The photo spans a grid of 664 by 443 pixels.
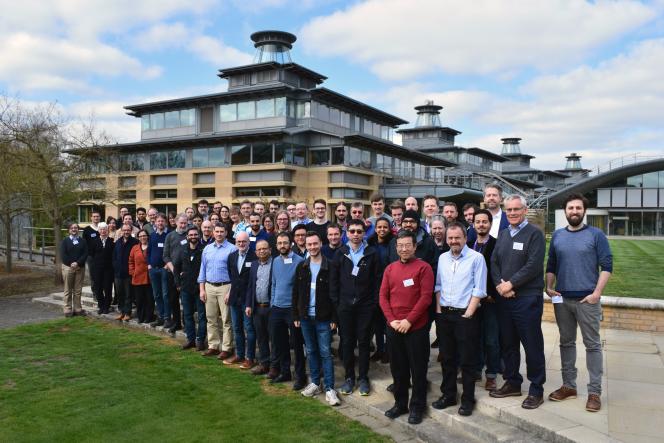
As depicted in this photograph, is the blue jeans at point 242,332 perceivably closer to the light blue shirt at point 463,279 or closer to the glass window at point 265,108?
the light blue shirt at point 463,279

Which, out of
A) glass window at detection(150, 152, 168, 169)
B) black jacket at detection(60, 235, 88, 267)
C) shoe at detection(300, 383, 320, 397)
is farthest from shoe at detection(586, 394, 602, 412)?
glass window at detection(150, 152, 168, 169)

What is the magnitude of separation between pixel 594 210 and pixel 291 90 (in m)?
33.3

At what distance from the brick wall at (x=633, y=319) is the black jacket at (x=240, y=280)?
594 centimetres

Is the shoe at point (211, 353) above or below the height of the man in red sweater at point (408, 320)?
below

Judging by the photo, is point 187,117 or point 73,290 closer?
point 73,290

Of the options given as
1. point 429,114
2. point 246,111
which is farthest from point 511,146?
point 246,111

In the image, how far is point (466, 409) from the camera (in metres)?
4.90

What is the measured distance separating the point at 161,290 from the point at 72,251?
2.74 metres

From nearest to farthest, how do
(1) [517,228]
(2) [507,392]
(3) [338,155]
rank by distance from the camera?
(1) [517,228] → (2) [507,392] → (3) [338,155]

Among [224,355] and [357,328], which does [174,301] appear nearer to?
[224,355]

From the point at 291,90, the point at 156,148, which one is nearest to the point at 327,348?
the point at 291,90

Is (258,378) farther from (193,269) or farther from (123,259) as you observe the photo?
(123,259)

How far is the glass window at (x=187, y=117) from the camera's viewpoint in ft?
135

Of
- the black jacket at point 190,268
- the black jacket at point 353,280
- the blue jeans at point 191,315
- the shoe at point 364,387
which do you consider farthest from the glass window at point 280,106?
the shoe at point 364,387
